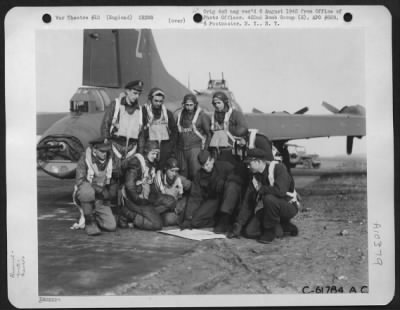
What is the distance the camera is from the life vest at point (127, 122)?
3330mm

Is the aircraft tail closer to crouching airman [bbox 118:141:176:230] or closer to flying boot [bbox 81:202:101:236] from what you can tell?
crouching airman [bbox 118:141:176:230]

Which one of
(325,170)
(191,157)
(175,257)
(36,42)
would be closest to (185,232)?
(175,257)

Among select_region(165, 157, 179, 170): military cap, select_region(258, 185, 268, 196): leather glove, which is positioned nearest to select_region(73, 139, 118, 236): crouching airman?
select_region(165, 157, 179, 170): military cap

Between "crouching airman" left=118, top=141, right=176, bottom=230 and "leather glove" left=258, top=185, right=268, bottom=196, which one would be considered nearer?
"leather glove" left=258, top=185, right=268, bottom=196

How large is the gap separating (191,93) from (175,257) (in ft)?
3.23

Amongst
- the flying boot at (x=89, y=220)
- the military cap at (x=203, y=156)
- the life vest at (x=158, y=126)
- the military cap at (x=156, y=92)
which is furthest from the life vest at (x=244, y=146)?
the flying boot at (x=89, y=220)

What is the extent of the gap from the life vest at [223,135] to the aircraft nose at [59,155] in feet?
2.69

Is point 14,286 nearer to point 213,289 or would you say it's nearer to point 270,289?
point 213,289

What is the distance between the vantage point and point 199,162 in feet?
11.0

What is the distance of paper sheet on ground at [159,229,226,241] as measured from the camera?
328cm

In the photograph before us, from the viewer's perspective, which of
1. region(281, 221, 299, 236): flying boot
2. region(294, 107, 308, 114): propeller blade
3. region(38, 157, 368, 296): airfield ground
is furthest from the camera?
→ region(294, 107, 308, 114): propeller blade

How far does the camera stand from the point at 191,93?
331 cm

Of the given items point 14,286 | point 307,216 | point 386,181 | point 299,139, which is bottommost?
point 14,286

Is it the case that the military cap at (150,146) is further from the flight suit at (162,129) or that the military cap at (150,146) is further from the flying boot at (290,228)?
the flying boot at (290,228)
